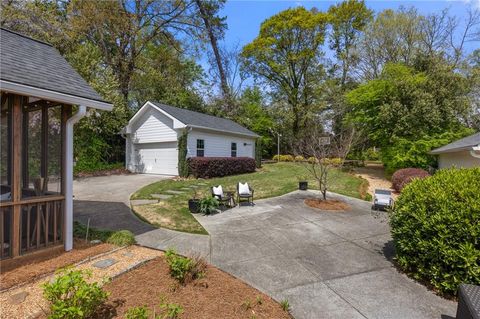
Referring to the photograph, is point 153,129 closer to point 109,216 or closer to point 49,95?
point 109,216

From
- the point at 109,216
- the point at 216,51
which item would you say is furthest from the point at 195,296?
the point at 216,51

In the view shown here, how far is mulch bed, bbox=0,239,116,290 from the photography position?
3.70 metres

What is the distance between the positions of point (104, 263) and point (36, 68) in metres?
3.75

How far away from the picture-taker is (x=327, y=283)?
13.2 feet

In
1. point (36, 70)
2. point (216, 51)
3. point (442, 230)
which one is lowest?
point (442, 230)

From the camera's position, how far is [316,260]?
4824 mm

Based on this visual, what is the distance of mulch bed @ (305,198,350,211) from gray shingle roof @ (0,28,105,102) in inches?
284

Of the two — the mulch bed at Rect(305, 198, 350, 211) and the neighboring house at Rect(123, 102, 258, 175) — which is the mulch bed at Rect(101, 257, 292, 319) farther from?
the neighboring house at Rect(123, 102, 258, 175)

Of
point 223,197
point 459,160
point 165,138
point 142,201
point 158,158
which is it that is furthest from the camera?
point 158,158

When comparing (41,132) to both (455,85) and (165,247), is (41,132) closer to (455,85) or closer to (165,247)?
(165,247)

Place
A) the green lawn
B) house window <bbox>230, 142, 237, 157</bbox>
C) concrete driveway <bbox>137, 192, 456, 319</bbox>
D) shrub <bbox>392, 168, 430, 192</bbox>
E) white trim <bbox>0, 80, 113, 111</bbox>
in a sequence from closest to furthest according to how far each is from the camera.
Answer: concrete driveway <bbox>137, 192, 456, 319</bbox>, white trim <bbox>0, 80, 113, 111</bbox>, the green lawn, shrub <bbox>392, 168, 430, 192</bbox>, house window <bbox>230, 142, 237, 157</bbox>

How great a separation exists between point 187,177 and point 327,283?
1216 cm

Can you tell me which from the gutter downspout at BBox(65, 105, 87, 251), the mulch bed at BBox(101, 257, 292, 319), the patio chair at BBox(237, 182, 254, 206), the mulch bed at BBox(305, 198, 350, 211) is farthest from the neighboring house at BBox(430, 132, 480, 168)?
the gutter downspout at BBox(65, 105, 87, 251)

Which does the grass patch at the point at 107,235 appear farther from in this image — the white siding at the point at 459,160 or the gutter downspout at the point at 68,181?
the white siding at the point at 459,160
